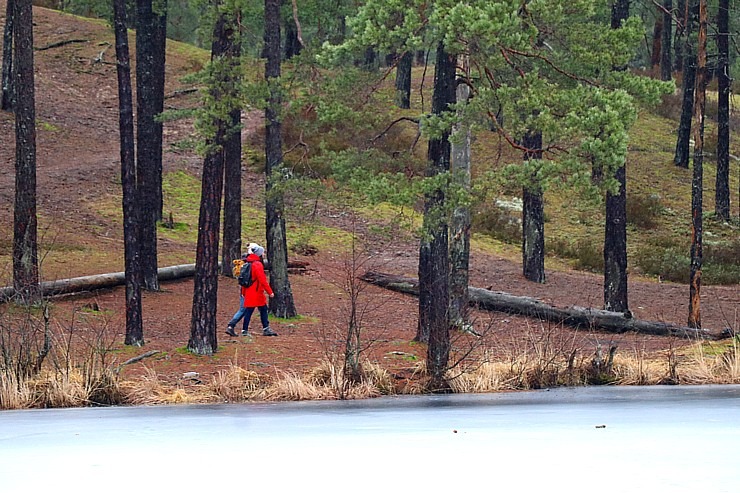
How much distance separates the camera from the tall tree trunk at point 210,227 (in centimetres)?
1845

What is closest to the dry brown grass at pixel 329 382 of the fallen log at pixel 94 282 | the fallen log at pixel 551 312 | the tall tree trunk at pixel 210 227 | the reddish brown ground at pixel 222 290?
the reddish brown ground at pixel 222 290

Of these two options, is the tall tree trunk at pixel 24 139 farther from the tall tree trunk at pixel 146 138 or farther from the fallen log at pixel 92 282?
the tall tree trunk at pixel 146 138

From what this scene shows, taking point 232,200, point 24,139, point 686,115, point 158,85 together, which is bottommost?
point 232,200

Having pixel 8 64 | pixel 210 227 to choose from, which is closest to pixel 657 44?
pixel 8 64

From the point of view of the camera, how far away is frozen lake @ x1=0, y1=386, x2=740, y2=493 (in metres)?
6.89

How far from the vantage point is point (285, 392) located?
13.8m

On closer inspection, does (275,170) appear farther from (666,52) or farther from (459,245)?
(666,52)

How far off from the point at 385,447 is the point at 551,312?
15625 millimetres

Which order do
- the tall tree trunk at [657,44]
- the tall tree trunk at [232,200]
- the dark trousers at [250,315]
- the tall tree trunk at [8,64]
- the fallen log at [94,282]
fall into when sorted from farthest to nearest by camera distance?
1. the tall tree trunk at [657,44]
2. the tall tree trunk at [8,64]
3. the tall tree trunk at [232,200]
4. the fallen log at [94,282]
5. the dark trousers at [250,315]

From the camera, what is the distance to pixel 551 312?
23.7 meters

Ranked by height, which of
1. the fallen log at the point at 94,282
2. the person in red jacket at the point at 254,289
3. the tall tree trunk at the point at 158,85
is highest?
the tall tree trunk at the point at 158,85

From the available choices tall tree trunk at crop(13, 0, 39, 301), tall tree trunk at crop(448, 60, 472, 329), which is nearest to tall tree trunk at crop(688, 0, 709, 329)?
tall tree trunk at crop(448, 60, 472, 329)

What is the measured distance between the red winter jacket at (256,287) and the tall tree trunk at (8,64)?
60.4 ft

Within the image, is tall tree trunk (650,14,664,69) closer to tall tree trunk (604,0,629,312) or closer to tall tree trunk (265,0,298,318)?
tall tree trunk (604,0,629,312)
